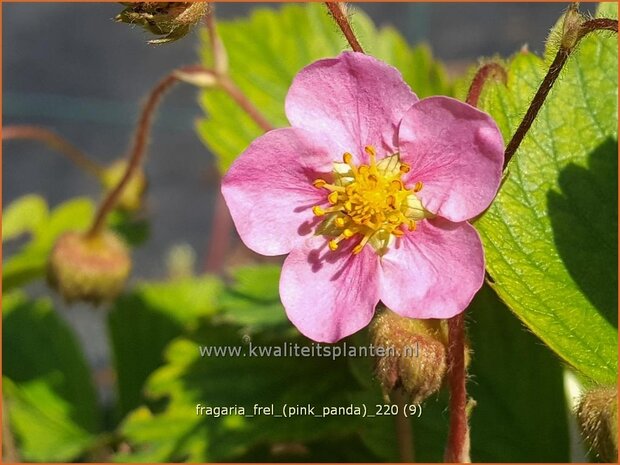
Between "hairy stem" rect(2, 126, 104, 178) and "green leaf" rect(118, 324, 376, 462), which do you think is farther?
"hairy stem" rect(2, 126, 104, 178)

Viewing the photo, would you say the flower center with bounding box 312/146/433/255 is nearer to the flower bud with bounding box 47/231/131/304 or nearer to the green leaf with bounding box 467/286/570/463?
the green leaf with bounding box 467/286/570/463

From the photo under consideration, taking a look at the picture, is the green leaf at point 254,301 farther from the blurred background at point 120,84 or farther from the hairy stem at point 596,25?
the blurred background at point 120,84

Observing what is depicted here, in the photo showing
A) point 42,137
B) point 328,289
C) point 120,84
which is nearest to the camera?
point 328,289

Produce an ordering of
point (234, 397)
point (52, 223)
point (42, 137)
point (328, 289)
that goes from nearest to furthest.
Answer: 1. point (328, 289)
2. point (234, 397)
3. point (42, 137)
4. point (52, 223)

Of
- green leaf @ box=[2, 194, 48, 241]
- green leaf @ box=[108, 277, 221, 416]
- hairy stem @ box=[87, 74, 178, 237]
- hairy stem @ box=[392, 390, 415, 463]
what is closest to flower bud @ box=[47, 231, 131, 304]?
hairy stem @ box=[87, 74, 178, 237]

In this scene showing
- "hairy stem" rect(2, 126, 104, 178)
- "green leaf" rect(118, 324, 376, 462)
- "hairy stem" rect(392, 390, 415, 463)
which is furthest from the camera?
"hairy stem" rect(2, 126, 104, 178)

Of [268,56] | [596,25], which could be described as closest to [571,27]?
[596,25]

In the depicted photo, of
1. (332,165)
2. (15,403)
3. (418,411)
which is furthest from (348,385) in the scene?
(15,403)

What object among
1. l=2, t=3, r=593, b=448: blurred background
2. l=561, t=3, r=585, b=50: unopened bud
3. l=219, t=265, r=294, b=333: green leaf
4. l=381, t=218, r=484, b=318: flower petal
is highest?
l=561, t=3, r=585, b=50: unopened bud

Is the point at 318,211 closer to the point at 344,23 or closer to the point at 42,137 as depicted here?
the point at 344,23
